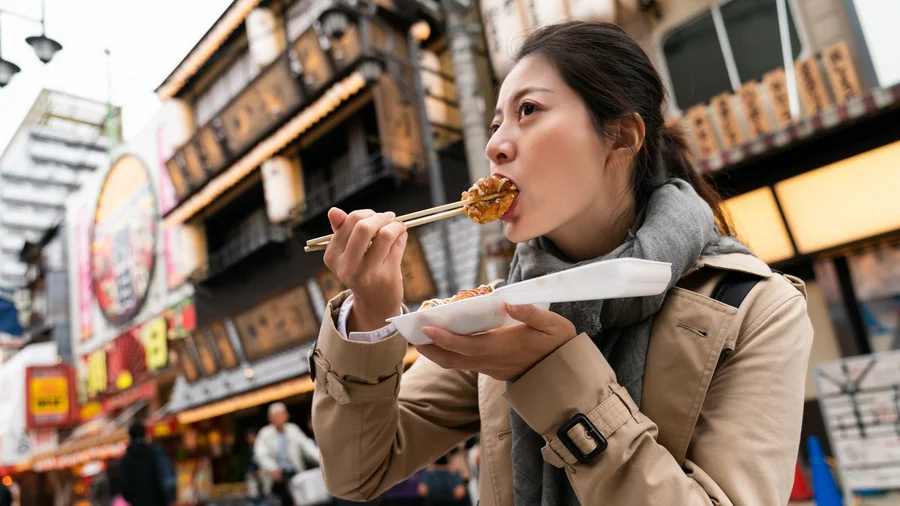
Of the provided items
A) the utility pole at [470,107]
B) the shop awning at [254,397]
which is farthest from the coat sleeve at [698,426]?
the shop awning at [254,397]

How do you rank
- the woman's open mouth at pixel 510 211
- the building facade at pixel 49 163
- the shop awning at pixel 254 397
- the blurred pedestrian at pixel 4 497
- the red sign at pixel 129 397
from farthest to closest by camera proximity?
the building facade at pixel 49 163
the red sign at pixel 129 397
the shop awning at pixel 254 397
the blurred pedestrian at pixel 4 497
the woman's open mouth at pixel 510 211

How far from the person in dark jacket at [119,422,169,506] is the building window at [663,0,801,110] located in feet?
23.1

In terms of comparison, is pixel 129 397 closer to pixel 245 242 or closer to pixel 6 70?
pixel 245 242

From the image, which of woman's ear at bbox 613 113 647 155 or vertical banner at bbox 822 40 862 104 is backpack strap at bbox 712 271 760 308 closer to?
woman's ear at bbox 613 113 647 155

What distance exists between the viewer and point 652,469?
965 millimetres

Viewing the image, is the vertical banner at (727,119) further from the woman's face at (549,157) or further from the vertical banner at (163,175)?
the vertical banner at (163,175)

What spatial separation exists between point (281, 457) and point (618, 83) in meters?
6.34

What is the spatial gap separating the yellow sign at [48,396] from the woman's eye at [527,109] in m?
24.0

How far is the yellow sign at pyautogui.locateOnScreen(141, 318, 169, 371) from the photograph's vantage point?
54.5 ft

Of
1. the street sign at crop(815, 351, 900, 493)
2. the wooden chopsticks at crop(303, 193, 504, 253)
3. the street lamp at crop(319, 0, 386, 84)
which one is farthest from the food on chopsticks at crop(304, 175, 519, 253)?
the street lamp at crop(319, 0, 386, 84)

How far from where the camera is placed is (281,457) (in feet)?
21.8

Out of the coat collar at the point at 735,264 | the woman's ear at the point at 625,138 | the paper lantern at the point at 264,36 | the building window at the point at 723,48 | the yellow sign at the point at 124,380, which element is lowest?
the coat collar at the point at 735,264

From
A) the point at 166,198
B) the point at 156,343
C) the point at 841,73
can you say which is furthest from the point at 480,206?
the point at 156,343

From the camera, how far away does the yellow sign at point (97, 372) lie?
1925 centimetres
